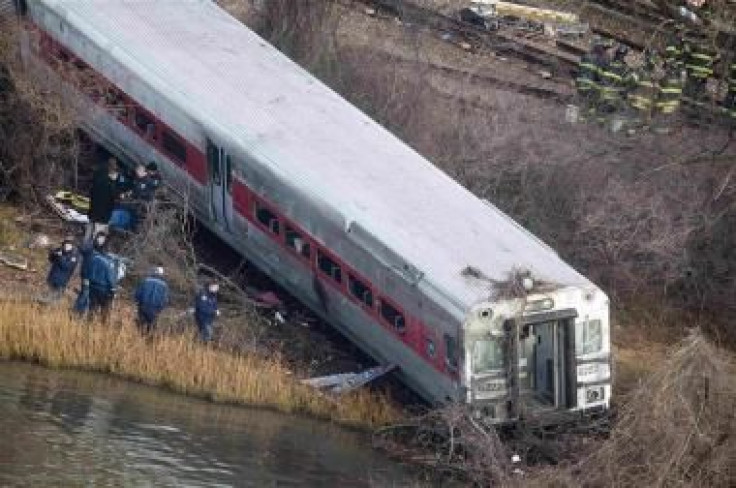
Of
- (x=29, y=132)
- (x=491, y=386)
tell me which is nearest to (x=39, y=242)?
(x=29, y=132)

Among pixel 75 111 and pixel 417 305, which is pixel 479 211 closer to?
pixel 417 305

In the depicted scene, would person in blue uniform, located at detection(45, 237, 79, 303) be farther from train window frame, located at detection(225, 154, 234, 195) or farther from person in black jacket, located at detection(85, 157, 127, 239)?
train window frame, located at detection(225, 154, 234, 195)

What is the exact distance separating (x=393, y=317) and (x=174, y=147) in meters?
4.49

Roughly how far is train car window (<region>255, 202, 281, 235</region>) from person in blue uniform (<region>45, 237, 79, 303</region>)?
87.1 inches

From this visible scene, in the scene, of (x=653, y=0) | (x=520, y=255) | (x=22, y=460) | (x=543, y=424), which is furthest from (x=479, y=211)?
(x=653, y=0)

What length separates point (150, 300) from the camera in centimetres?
2156

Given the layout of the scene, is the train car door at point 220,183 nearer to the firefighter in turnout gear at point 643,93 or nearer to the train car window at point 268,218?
the train car window at point 268,218

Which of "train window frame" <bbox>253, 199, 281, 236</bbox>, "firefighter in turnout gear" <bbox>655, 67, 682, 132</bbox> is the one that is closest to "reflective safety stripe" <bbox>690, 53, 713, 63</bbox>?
"firefighter in turnout gear" <bbox>655, 67, 682, 132</bbox>

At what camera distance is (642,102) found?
89.8 ft

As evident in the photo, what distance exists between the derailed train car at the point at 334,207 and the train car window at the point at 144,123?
3cm

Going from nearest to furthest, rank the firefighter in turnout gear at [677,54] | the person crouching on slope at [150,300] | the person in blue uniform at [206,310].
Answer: the person crouching on slope at [150,300]
the person in blue uniform at [206,310]
the firefighter in turnout gear at [677,54]

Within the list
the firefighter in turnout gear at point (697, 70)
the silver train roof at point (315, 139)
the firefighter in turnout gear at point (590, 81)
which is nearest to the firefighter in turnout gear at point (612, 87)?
the firefighter in turnout gear at point (590, 81)

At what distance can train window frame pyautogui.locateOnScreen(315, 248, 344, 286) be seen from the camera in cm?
2189

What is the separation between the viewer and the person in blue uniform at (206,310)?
856 inches
